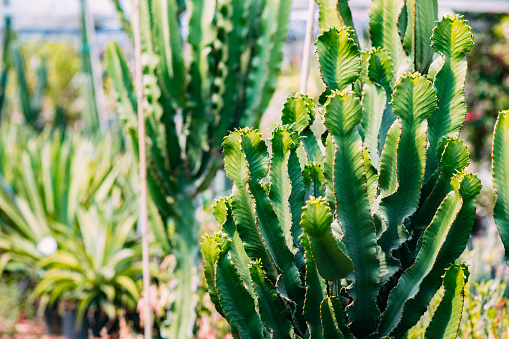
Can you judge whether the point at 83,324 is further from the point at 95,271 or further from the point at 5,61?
the point at 5,61

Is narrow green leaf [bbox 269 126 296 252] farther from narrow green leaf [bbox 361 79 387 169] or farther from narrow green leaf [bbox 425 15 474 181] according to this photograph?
narrow green leaf [bbox 425 15 474 181]

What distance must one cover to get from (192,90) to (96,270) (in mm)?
1927

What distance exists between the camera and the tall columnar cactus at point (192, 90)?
2.26 meters

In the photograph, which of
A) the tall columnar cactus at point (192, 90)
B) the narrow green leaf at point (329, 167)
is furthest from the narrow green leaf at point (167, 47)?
the narrow green leaf at point (329, 167)

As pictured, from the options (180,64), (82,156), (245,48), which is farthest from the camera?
(82,156)

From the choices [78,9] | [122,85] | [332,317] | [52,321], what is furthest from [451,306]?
[78,9]

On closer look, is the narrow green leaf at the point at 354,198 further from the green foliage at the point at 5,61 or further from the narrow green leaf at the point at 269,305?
the green foliage at the point at 5,61

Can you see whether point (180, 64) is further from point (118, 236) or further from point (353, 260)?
point (118, 236)

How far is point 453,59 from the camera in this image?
1206 millimetres

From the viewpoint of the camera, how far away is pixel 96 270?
12.0ft

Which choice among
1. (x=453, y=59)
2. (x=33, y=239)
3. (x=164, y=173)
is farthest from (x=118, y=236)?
(x=453, y=59)

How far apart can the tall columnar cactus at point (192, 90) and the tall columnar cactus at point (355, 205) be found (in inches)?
43.6

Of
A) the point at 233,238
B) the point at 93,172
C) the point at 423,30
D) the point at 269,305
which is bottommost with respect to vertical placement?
the point at 269,305

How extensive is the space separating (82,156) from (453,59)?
13.1ft
